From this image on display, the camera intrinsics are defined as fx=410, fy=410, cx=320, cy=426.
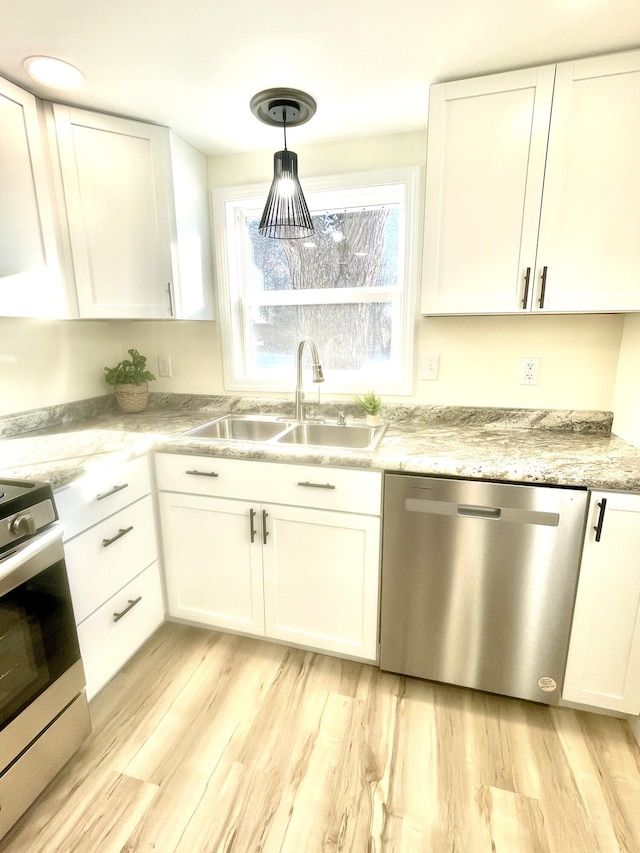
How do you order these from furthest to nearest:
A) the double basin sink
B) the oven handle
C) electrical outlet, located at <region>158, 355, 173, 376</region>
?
electrical outlet, located at <region>158, 355, 173, 376</region>, the double basin sink, the oven handle

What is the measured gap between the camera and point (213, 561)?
68.4 inches

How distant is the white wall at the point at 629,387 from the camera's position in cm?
153

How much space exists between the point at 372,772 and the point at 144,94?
8.05 feet

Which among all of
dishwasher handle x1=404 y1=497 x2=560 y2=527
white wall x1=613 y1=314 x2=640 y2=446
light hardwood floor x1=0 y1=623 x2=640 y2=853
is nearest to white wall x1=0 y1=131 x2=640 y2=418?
white wall x1=613 y1=314 x2=640 y2=446

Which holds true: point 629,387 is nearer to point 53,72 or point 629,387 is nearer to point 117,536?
point 117,536

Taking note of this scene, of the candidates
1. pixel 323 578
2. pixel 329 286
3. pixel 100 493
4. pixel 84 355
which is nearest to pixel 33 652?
pixel 100 493

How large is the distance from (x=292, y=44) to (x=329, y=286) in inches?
38.0

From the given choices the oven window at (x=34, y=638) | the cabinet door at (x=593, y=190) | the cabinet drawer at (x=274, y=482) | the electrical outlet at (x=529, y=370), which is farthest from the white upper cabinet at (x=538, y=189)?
the oven window at (x=34, y=638)

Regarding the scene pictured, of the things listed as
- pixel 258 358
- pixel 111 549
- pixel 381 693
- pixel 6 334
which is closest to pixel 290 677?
pixel 381 693

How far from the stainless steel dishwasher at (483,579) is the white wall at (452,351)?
0.63 metres

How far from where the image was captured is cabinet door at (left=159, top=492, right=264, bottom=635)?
1.67m

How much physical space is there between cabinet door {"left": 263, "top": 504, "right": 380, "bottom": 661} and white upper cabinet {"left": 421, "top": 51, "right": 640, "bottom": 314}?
98 centimetres

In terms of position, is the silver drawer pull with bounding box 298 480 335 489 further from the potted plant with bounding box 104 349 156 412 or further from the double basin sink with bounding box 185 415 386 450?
the potted plant with bounding box 104 349 156 412

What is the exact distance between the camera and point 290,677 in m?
1.64
